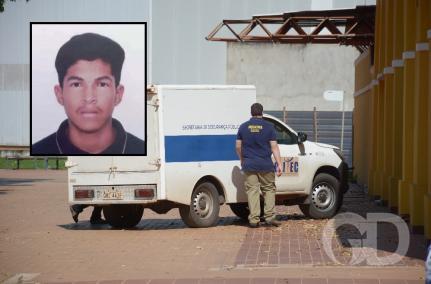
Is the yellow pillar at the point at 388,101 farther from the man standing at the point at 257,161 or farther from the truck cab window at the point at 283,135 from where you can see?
the man standing at the point at 257,161

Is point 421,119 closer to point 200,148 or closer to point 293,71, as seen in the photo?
point 200,148

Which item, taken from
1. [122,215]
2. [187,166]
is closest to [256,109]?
[187,166]

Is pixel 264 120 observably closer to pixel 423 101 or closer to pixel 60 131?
pixel 423 101

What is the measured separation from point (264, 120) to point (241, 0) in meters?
37.5

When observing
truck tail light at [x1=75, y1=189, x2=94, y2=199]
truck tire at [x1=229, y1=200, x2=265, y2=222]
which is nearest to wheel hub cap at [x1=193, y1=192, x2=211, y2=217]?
truck tire at [x1=229, y1=200, x2=265, y2=222]

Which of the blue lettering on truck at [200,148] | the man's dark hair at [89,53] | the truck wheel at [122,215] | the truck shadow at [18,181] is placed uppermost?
the man's dark hair at [89,53]

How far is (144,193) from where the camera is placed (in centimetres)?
1842

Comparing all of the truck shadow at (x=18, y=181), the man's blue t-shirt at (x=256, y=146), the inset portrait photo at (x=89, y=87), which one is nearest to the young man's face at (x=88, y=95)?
the inset portrait photo at (x=89, y=87)

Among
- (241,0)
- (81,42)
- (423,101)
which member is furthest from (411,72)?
(241,0)

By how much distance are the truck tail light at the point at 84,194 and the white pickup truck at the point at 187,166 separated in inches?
0.6

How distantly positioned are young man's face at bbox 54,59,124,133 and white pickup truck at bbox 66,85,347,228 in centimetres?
671

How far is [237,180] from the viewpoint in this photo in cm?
1958

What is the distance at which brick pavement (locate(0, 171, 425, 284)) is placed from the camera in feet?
42.3

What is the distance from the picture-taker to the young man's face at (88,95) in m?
11.4
